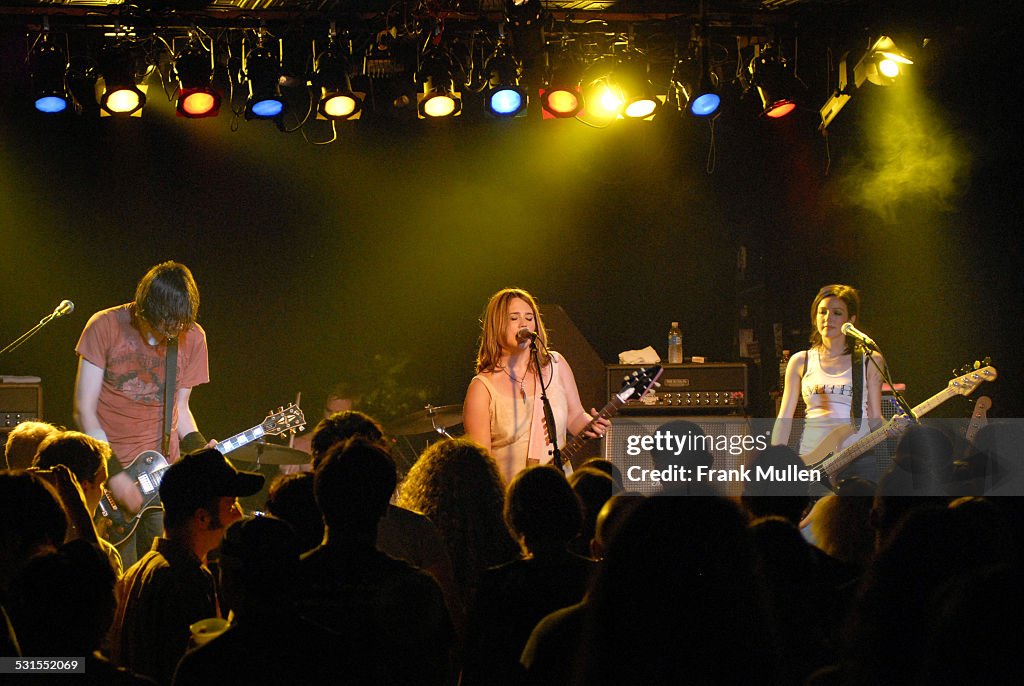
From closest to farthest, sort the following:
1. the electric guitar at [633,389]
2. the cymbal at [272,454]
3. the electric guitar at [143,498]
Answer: the electric guitar at [143,498] → the electric guitar at [633,389] → the cymbal at [272,454]

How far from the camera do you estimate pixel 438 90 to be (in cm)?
673

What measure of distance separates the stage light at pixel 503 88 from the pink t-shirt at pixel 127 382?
265 cm

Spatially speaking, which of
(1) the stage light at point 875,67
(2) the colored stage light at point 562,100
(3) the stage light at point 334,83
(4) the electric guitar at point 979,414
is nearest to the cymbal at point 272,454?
(3) the stage light at point 334,83

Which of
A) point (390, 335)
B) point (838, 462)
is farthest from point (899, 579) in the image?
point (390, 335)

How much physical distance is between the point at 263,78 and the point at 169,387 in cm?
221

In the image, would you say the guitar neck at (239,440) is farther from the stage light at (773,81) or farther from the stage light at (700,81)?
the stage light at (773,81)

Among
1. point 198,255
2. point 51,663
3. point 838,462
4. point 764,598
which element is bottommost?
point 51,663

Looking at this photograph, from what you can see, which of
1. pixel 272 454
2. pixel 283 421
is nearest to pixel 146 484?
pixel 283 421

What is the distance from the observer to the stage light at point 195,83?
6531 millimetres

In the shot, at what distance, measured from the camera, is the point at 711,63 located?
700 centimetres

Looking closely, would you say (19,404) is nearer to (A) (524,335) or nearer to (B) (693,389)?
(A) (524,335)

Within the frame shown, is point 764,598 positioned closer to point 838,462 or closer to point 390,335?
point 838,462

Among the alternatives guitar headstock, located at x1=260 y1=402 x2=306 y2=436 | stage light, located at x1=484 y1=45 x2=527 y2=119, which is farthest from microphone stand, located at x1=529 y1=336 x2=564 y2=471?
stage light, located at x1=484 y1=45 x2=527 y2=119

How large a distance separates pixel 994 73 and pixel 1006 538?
5.37 meters
